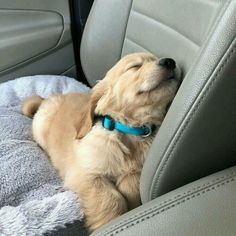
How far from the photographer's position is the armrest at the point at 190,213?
750mm

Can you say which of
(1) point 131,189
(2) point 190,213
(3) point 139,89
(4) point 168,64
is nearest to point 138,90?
(3) point 139,89

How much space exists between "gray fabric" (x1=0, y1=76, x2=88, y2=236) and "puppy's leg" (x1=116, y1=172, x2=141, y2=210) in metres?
0.13

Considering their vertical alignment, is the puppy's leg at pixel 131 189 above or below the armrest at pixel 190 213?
below

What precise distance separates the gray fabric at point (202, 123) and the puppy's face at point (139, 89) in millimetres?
284

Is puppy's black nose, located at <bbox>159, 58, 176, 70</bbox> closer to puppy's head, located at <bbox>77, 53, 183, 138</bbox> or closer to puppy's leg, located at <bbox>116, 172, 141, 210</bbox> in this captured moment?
puppy's head, located at <bbox>77, 53, 183, 138</bbox>

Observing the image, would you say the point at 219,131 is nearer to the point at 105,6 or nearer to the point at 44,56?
the point at 105,6

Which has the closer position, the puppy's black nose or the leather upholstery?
the puppy's black nose

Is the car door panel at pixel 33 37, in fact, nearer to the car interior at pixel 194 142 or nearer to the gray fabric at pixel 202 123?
the car interior at pixel 194 142

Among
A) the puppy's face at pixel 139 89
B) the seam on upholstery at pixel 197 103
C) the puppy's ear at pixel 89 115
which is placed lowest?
the puppy's ear at pixel 89 115

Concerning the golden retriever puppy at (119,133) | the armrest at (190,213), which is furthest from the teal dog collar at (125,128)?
the armrest at (190,213)

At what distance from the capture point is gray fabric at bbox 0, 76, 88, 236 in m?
1.12

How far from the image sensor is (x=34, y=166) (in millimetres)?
1392

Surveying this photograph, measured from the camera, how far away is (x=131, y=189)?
4.01ft

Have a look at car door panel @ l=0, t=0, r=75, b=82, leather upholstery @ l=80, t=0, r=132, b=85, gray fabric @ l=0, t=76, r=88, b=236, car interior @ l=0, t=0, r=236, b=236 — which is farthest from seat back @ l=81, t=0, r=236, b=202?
car door panel @ l=0, t=0, r=75, b=82
